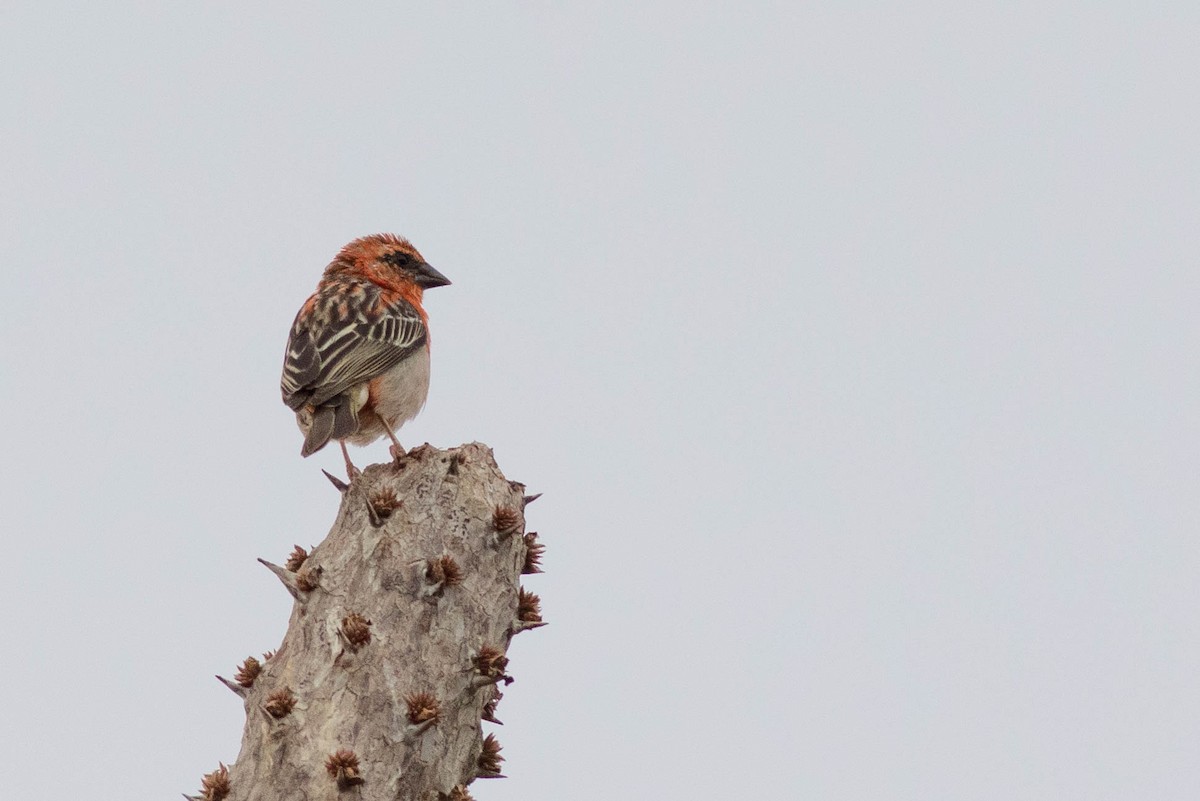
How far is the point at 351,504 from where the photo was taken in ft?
17.8

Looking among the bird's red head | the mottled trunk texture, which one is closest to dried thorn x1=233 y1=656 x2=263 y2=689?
the mottled trunk texture

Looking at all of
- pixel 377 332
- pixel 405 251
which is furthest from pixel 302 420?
pixel 405 251

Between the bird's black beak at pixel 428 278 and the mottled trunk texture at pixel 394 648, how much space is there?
18.3 ft

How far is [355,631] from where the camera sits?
4.76m

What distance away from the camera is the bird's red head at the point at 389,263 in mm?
10805

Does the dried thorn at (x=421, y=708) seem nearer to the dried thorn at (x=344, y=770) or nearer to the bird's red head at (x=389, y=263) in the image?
the dried thorn at (x=344, y=770)

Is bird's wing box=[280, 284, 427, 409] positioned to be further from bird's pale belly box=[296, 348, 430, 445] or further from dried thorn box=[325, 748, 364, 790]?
dried thorn box=[325, 748, 364, 790]

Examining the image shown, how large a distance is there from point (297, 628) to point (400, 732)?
0.66 metres

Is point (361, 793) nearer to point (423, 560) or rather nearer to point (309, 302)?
point (423, 560)

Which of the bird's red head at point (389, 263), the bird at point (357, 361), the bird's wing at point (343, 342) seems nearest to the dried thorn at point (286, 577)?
the bird at point (357, 361)

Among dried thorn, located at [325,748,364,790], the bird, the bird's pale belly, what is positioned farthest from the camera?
the bird's pale belly

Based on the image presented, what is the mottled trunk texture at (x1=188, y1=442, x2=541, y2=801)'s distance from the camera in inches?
182

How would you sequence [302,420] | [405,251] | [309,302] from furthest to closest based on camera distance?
[405,251], [309,302], [302,420]

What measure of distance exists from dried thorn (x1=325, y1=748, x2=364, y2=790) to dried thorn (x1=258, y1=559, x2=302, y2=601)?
80 centimetres
